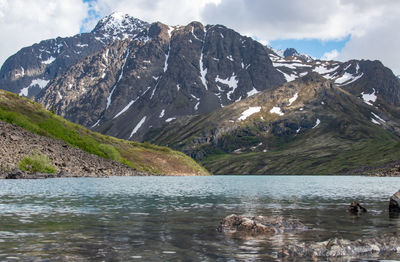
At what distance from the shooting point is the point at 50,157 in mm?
147750

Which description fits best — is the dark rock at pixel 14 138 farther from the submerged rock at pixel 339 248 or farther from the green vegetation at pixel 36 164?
the submerged rock at pixel 339 248

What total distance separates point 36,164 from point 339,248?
128m

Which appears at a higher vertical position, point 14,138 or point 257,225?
point 14,138

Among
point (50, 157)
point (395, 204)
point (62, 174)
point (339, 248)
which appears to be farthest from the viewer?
point (50, 157)

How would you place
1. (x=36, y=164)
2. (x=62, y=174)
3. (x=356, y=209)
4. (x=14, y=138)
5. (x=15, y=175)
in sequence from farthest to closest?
(x=14, y=138), (x=62, y=174), (x=36, y=164), (x=15, y=175), (x=356, y=209)

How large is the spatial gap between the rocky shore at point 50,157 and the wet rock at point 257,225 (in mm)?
98133

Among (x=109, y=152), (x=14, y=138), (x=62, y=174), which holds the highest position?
(x=14, y=138)

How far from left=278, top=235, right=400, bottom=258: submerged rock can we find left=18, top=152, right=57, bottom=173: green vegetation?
405 ft

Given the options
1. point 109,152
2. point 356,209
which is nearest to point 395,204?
point 356,209

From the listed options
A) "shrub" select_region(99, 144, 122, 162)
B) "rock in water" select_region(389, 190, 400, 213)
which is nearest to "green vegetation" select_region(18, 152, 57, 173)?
"shrub" select_region(99, 144, 122, 162)

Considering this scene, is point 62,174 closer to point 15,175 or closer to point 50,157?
point 50,157

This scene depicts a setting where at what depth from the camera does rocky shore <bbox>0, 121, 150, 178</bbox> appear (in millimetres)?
128750

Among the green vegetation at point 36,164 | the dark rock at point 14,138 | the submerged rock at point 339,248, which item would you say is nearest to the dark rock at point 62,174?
the green vegetation at point 36,164

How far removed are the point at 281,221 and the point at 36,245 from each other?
61.2 ft
